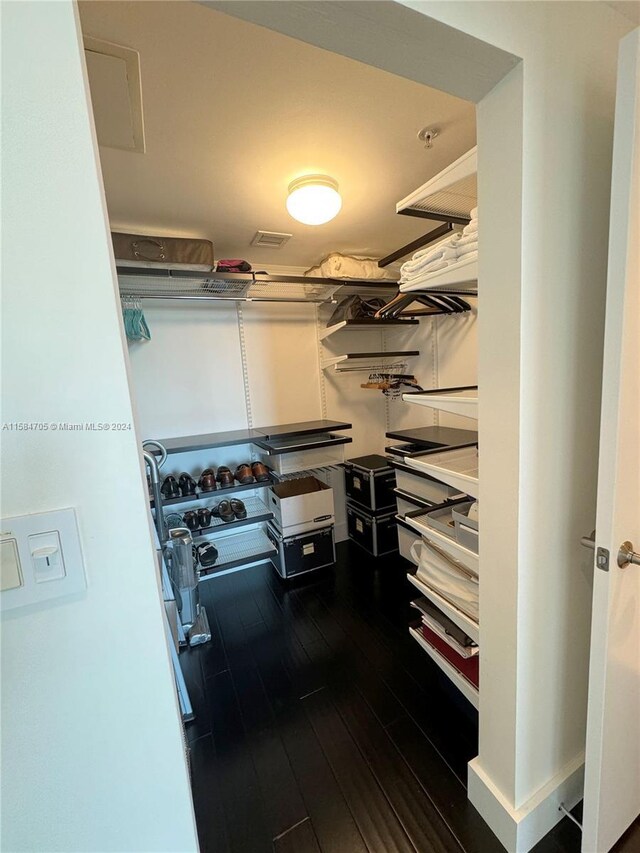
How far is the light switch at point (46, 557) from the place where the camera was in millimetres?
476

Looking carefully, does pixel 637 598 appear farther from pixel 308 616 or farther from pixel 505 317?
pixel 308 616

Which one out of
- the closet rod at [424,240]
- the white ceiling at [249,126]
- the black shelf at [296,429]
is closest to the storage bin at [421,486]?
the black shelf at [296,429]

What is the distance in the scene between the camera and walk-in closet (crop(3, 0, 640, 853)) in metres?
0.63

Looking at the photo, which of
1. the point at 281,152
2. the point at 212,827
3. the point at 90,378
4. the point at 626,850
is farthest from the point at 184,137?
the point at 626,850

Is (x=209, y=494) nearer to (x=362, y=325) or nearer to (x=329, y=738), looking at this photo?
(x=329, y=738)

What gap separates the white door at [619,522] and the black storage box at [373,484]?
167 centimetres

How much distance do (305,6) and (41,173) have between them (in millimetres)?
529

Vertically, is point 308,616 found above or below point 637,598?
below

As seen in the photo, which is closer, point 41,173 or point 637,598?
point 41,173

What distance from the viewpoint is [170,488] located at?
2.06 meters

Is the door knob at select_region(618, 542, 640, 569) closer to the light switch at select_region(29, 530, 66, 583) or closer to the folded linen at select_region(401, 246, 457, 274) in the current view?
the folded linen at select_region(401, 246, 457, 274)

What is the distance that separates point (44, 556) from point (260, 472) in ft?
6.05

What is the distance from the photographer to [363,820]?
1072mm

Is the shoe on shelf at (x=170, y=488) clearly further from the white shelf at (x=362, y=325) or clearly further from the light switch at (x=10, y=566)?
the light switch at (x=10, y=566)
